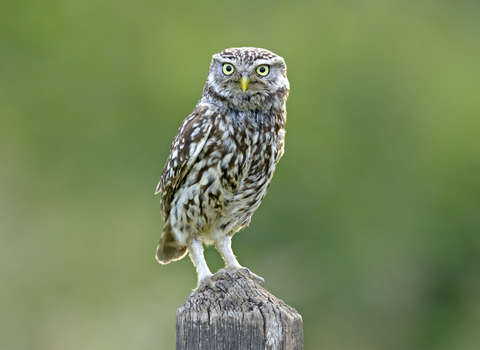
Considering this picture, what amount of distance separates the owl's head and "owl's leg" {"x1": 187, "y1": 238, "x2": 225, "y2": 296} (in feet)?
3.04

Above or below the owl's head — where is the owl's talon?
below

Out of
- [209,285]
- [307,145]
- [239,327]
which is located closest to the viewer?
[239,327]

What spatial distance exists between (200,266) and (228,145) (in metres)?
0.74

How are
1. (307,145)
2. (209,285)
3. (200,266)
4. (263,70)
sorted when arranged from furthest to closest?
(307,145), (200,266), (263,70), (209,285)

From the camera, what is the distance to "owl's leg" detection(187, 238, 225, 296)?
341 centimetres

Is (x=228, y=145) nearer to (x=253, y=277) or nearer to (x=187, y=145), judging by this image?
(x=187, y=145)

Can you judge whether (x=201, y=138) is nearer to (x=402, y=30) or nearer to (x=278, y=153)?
(x=278, y=153)

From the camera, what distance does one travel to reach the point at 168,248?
169 inches

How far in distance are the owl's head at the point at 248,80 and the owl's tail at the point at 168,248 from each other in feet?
3.10

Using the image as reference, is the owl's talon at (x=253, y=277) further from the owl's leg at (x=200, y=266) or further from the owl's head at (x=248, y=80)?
the owl's head at (x=248, y=80)

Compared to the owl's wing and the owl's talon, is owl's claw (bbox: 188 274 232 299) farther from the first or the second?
the owl's wing

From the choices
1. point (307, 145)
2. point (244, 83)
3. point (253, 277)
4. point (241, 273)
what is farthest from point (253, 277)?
point (307, 145)

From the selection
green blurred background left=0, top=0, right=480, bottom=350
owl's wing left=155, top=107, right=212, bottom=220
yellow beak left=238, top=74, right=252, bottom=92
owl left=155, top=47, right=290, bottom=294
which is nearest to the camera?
yellow beak left=238, top=74, right=252, bottom=92

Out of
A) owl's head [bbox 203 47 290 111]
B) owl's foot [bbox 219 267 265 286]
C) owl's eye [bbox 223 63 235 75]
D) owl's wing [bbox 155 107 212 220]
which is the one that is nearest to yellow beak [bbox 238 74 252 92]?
owl's head [bbox 203 47 290 111]
